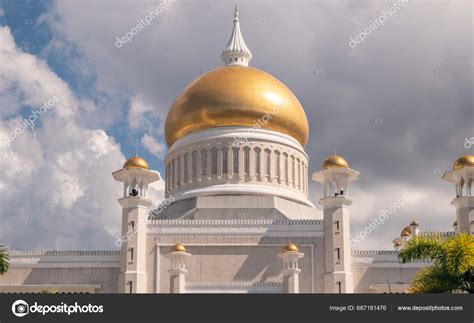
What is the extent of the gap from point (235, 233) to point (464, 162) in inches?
451

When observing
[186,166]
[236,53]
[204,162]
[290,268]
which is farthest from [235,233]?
[236,53]

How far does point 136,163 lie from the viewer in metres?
40.0

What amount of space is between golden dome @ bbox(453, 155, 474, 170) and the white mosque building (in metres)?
0.05

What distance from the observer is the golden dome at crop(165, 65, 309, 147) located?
44219mm

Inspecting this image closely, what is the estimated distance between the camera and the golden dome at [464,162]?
40.0 metres

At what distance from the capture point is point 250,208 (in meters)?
41.8

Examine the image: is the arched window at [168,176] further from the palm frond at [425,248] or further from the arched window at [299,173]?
the palm frond at [425,248]

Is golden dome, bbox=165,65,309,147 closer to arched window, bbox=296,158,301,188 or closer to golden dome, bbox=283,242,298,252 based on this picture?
arched window, bbox=296,158,301,188

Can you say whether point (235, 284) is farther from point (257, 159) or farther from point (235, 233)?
point (257, 159)

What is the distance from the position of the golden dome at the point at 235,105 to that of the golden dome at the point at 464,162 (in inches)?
362

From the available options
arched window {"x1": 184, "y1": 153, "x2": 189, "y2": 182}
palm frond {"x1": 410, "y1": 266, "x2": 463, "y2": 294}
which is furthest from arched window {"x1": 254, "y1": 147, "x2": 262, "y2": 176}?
palm frond {"x1": 410, "y1": 266, "x2": 463, "y2": 294}
